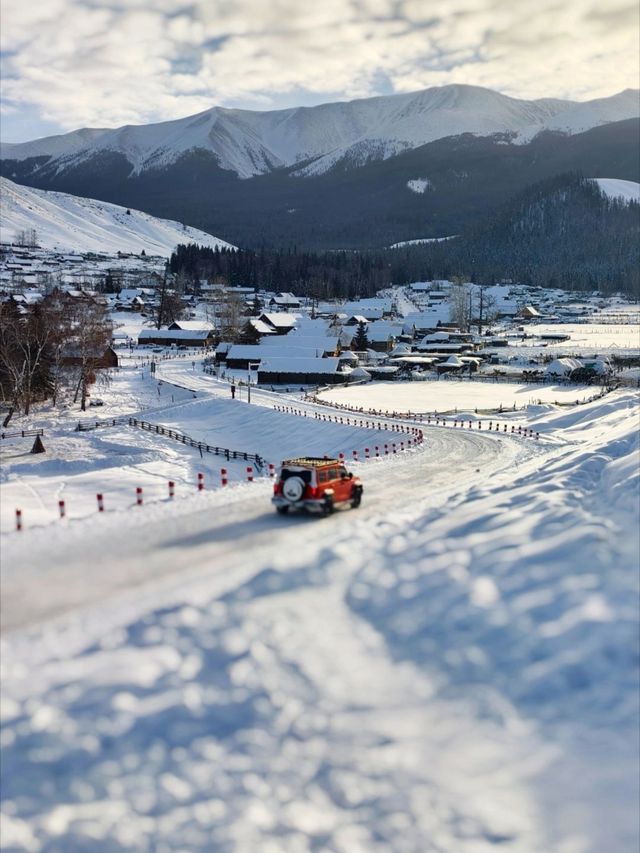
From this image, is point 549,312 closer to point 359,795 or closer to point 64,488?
point 64,488

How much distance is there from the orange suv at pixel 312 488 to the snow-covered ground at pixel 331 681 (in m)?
1.18

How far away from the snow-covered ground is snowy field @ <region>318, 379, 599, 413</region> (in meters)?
45.0

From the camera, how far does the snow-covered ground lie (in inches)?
339

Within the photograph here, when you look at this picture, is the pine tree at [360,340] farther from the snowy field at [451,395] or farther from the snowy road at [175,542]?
the snowy road at [175,542]

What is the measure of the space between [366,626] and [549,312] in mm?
198271

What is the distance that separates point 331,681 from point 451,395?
208 ft

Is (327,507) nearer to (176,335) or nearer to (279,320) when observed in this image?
(176,335)

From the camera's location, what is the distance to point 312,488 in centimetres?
1945

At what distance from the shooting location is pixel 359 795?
891 centimetres

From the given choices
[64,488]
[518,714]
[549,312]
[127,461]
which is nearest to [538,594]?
[518,714]

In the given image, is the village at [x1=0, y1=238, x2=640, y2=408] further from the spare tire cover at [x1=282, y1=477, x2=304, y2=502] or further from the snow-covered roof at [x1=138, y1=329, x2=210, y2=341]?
the spare tire cover at [x1=282, y1=477, x2=304, y2=502]

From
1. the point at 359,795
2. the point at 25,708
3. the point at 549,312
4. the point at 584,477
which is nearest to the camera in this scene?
the point at 359,795

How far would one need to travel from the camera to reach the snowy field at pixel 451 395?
209ft

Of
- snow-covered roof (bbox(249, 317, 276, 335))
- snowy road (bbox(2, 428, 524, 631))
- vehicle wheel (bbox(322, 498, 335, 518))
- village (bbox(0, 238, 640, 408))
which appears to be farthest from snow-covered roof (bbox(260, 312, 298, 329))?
vehicle wheel (bbox(322, 498, 335, 518))
